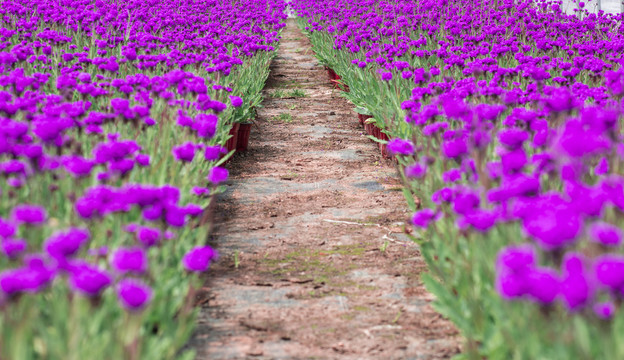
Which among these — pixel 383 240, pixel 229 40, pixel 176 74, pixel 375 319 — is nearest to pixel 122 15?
pixel 229 40

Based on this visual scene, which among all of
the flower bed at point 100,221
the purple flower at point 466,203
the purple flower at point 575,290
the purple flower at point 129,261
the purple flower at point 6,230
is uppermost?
the purple flower at point 575,290

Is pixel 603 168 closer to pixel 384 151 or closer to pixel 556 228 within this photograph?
pixel 556 228

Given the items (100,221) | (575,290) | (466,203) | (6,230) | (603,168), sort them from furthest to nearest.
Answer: (603,168) → (100,221) → (466,203) → (6,230) → (575,290)

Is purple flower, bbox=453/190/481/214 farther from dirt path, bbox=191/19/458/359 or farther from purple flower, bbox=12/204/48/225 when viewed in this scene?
purple flower, bbox=12/204/48/225

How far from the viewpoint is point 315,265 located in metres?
3.59

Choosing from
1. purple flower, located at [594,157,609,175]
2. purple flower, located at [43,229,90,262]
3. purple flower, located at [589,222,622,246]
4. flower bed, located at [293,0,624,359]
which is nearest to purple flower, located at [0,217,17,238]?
purple flower, located at [43,229,90,262]

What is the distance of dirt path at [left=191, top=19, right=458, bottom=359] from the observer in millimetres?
2768

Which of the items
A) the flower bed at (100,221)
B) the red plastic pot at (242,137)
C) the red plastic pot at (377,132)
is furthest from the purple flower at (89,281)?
the red plastic pot at (377,132)

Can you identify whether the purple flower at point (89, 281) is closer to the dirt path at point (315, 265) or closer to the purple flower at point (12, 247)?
the purple flower at point (12, 247)

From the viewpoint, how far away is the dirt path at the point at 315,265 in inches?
109

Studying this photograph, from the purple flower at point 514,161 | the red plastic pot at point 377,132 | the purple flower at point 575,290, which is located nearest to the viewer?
the purple flower at point 575,290

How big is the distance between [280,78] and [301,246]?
6.24 m

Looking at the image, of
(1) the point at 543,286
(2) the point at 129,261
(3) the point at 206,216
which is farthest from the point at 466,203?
(3) the point at 206,216

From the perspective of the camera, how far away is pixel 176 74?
13.0 ft
